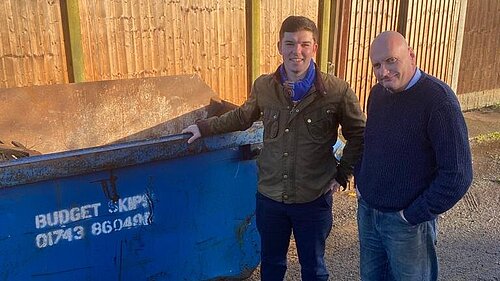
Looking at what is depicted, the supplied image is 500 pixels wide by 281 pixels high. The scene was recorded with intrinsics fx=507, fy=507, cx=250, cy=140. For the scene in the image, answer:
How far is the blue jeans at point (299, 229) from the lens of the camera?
2.77 meters

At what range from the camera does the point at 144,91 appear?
4.05m

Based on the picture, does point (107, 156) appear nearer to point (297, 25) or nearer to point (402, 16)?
point (297, 25)

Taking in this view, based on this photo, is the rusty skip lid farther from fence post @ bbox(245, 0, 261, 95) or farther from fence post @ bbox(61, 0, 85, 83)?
fence post @ bbox(245, 0, 261, 95)

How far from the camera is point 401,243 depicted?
7.90 feet

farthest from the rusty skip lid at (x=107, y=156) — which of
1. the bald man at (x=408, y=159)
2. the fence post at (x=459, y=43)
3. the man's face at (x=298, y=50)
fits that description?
the fence post at (x=459, y=43)

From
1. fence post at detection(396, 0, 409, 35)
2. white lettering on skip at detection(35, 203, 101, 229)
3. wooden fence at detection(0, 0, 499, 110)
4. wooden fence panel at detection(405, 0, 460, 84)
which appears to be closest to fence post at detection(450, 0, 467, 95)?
wooden fence panel at detection(405, 0, 460, 84)

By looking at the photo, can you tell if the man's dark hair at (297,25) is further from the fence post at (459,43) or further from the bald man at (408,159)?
the fence post at (459,43)

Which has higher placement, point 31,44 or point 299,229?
point 31,44

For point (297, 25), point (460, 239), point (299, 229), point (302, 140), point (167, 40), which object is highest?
Result: point (297, 25)

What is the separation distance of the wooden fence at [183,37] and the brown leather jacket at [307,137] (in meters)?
2.25

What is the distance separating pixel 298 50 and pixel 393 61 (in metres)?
0.53

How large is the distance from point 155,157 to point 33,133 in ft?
4.58

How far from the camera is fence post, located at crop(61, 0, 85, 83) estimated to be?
14.0 ft

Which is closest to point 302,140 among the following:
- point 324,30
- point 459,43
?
point 324,30
